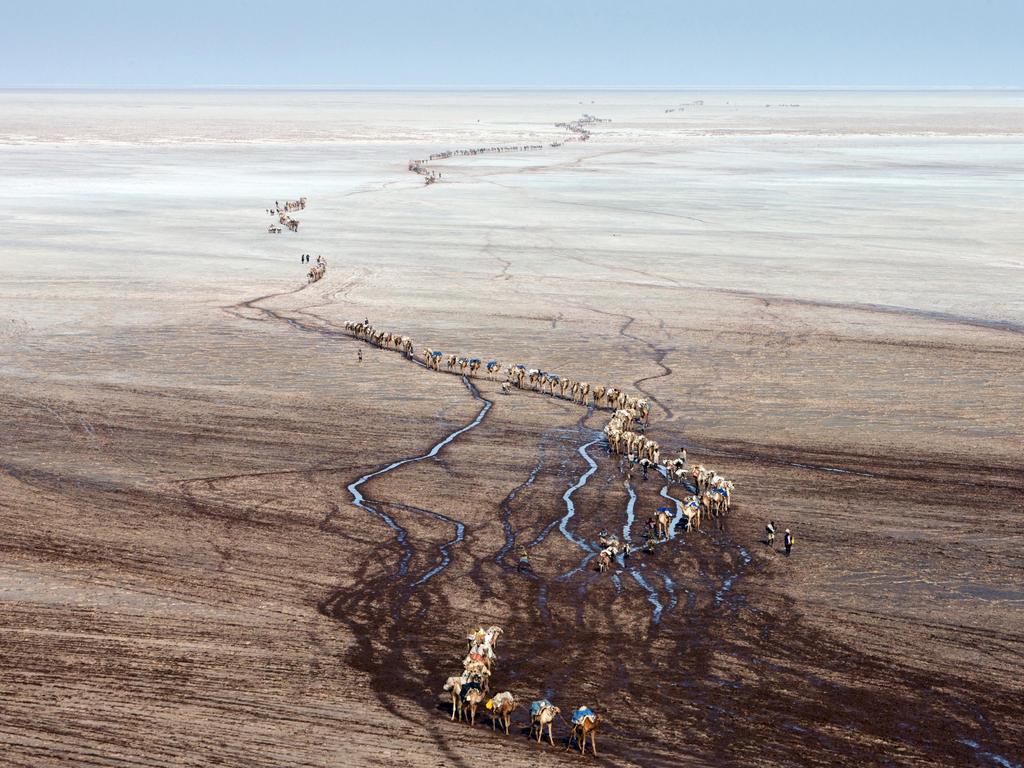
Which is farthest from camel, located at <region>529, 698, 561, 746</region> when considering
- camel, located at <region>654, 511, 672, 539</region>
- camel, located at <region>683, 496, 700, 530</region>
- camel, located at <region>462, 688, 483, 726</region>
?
camel, located at <region>683, 496, 700, 530</region>

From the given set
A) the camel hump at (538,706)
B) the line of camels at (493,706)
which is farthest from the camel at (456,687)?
the camel hump at (538,706)

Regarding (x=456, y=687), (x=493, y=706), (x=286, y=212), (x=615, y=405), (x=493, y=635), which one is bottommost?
(x=493, y=706)

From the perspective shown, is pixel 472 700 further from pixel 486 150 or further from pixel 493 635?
pixel 486 150

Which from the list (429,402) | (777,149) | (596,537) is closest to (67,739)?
(596,537)

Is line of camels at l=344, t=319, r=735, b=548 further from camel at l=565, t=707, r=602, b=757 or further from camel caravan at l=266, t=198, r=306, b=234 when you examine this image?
camel caravan at l=266, t=198, r=306, b=234

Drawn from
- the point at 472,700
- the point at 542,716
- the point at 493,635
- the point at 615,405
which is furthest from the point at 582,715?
the point at 615,405
